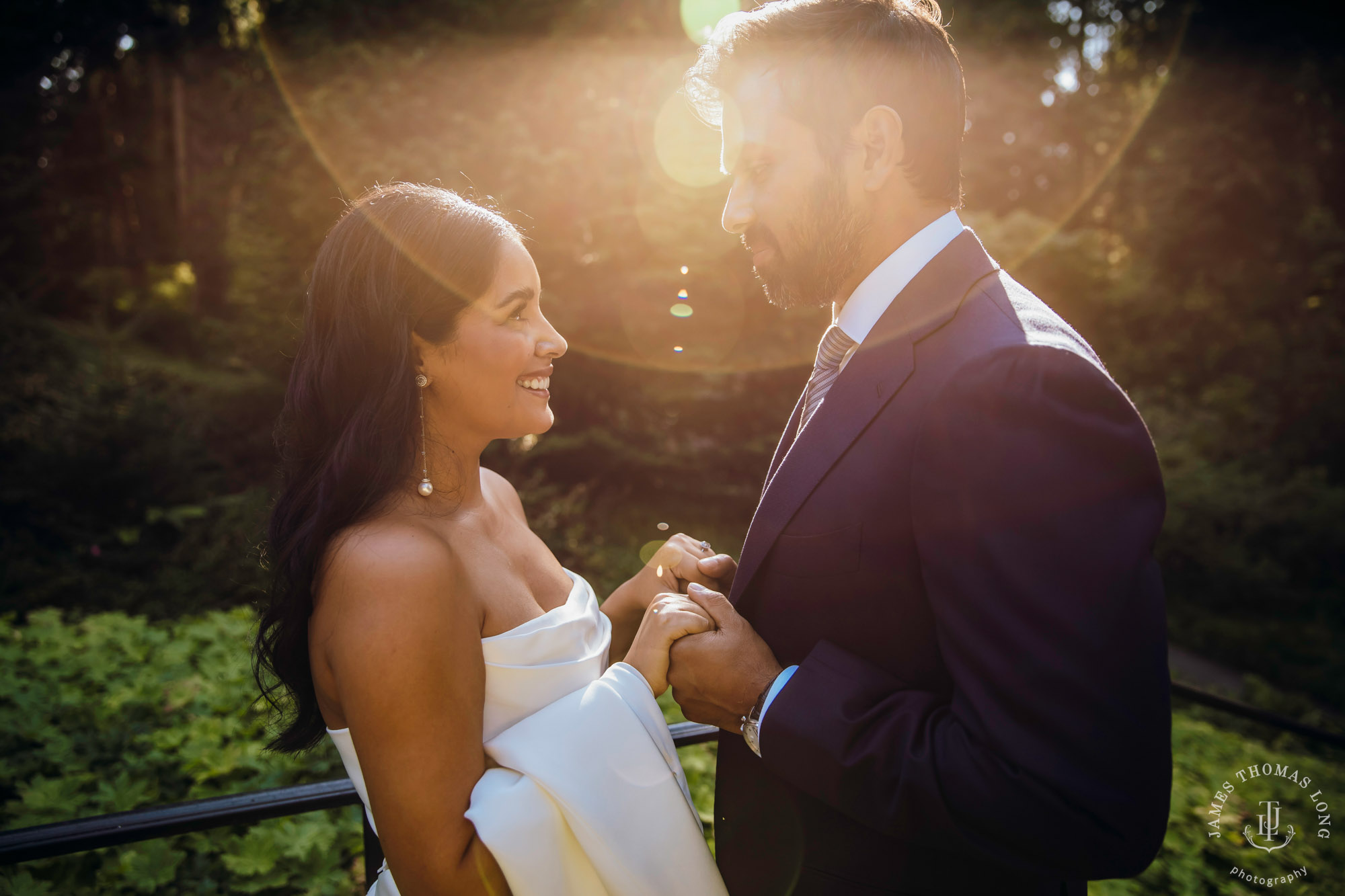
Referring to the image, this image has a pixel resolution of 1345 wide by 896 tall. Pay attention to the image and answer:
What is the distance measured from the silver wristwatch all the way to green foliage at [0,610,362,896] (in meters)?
1.98

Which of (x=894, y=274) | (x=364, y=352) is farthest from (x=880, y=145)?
(x=364, y=352)

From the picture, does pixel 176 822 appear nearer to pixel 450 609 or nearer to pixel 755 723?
pixel 450 609

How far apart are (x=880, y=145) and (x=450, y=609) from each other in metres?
1.55

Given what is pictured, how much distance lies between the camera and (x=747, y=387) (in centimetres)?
1124

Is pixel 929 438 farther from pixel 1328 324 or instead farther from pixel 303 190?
pixel 1328 324

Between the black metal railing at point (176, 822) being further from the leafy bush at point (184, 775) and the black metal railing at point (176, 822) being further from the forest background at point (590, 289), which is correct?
the leafy bush at point (184, 775)

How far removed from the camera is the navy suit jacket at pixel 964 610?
1226 millimetres

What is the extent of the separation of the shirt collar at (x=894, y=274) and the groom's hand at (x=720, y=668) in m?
0.74

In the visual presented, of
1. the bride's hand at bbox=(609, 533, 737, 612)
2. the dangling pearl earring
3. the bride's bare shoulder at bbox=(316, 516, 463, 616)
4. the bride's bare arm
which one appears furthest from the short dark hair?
the bride's bare arm

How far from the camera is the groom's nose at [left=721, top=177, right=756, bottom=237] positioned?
196cm

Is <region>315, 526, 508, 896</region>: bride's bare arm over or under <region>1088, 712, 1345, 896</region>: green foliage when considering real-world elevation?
over

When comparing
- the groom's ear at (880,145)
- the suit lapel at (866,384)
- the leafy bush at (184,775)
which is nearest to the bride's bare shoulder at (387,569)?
the suit lapel at (866,384)

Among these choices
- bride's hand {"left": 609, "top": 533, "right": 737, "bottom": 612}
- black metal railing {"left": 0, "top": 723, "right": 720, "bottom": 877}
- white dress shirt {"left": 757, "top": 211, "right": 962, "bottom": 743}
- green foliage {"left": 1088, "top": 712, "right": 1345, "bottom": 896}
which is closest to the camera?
black metal railing {"left": 0, "top": 723, "right": 720, "bottom": 877}

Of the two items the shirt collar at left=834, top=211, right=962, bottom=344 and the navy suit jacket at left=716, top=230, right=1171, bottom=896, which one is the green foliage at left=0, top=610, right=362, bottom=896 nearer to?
the navy suit jacket at left=716, top=230, right=1171, bottom=896
